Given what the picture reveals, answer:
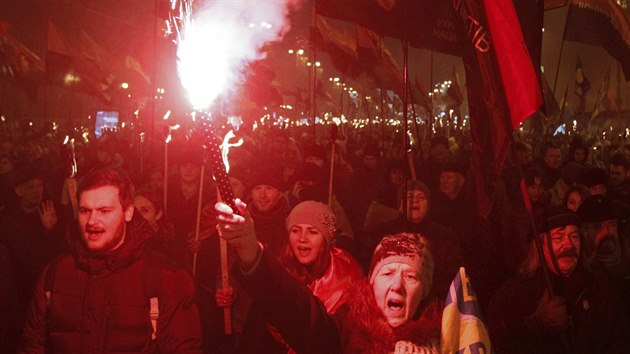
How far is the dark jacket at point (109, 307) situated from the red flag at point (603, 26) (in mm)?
7389

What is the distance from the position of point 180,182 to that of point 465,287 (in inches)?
189

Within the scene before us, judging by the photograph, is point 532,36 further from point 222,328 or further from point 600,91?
point 600,91

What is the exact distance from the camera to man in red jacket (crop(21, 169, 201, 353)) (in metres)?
3.52

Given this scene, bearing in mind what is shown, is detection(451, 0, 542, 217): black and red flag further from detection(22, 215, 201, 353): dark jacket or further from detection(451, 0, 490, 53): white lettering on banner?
detection(22, 215, 201, 353): dark jacket

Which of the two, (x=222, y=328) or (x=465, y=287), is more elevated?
(x=465, y=287)

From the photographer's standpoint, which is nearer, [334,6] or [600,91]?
[334,6]

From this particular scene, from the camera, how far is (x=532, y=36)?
16.0 feet

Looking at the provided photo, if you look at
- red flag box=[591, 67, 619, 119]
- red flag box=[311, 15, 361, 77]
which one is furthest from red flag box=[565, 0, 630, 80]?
red flag box=[591, 67, 619, 119]

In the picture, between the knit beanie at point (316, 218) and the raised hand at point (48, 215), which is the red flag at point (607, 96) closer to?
the raised hand at point (48, 215)

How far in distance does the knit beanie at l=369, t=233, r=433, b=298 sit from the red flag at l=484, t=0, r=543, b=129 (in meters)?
1.39

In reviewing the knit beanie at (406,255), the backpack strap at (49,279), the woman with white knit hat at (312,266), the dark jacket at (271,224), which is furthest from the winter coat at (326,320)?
the dark jacket at (271,224)

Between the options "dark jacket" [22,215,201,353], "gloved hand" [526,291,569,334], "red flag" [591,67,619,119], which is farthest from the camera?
"red flag" [591,67,619,119]

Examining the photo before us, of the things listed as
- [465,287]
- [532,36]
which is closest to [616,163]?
[532,36]

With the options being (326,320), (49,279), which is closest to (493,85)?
(326,320)
